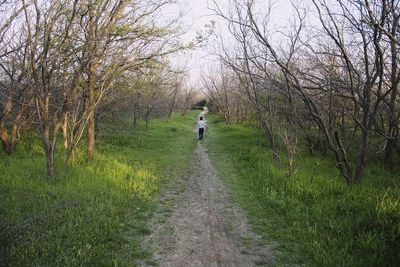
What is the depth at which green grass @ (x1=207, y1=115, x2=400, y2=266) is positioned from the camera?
14.2 ft

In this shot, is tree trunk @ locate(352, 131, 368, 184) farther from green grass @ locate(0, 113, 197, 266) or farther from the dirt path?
green grass @ locate(0, 113, 197, 266)

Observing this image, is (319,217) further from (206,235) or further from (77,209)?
(77,209)

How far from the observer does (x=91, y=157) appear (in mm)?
9914

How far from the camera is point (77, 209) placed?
541 cm

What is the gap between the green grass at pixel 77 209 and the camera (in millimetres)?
4082

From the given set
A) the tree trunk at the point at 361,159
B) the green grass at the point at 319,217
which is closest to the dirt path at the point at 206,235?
the green grass at the point at 319,217

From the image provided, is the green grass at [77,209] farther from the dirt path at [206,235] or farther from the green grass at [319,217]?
the green grass at [319,217]

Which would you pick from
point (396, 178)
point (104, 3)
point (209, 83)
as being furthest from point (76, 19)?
point (209, 83)

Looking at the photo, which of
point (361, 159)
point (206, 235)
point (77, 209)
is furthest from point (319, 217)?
point (77, 209)

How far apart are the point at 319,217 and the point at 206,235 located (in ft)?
6.69

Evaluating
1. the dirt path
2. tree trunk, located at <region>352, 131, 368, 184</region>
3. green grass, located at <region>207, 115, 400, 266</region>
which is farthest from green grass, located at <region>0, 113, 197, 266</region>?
tree trunk, located at <region>352, 131, 368, 184</region>

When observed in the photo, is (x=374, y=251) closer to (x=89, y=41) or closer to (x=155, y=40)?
(x=89, y=41)

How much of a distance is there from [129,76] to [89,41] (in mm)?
3628

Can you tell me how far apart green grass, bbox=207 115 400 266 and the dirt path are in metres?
0.29
